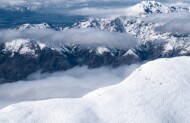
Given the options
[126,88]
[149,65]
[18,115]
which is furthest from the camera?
[149,65]

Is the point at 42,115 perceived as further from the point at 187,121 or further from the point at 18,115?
the point at 187,121

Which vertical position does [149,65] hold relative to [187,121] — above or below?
above

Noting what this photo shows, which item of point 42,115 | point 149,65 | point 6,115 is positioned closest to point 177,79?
point 149,65

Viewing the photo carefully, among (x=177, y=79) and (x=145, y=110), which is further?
(x=177, y=79)

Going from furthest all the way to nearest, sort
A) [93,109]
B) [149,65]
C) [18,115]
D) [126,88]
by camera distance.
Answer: [149,65] < [126,88] < [93,109] < [18,115]

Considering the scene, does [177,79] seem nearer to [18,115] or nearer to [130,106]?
[130,106]

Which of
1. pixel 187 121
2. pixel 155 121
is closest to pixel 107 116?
pixel 155 121
